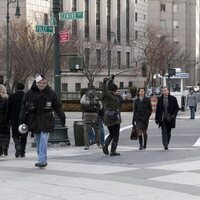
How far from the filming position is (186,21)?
119m

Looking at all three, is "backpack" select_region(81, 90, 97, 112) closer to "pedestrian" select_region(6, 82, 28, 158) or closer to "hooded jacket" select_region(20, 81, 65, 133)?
A: "pedestrian" select_region(6, 82, 28, 158)

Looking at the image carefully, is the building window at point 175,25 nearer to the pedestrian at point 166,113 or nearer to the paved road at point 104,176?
the pedestrian at point 166,113

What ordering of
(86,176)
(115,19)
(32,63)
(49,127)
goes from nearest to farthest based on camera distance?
(86,176) → (49,127) → (32,63) → (115,19)

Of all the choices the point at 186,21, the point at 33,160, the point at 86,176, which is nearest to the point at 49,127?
the point at 86,176

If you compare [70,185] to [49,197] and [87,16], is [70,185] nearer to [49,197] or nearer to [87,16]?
[49,197]

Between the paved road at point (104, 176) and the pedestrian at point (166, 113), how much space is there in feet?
2.31

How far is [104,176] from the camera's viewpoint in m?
10.2

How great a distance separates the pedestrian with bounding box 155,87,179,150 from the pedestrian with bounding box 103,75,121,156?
1.70 m

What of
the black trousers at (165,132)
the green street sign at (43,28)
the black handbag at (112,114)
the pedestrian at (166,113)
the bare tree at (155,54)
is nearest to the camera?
the black handbag at (112,114)

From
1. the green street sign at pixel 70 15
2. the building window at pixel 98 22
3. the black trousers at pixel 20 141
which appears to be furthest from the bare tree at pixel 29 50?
the building window at pixel 98 22

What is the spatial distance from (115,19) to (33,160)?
3011 inches

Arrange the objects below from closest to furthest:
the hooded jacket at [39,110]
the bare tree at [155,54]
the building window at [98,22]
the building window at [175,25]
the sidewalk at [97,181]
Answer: the sidewalk at [97,181] → the hooded jacket at [39,110] → the bare tree at [155,54] → the building window at [98,22] → the building window at [175,25]

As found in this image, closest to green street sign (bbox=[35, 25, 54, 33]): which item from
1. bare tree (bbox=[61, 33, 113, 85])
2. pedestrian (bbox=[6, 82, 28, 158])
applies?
pedestrian (bbox=[6, 82, 28, 158])

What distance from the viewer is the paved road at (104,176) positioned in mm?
8531
